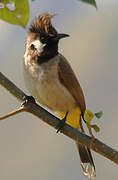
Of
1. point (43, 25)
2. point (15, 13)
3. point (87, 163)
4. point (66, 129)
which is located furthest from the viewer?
point (87, 163)

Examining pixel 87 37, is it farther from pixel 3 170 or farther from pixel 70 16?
pixel 3 170

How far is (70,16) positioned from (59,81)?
3324 cm

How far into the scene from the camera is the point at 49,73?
387cm

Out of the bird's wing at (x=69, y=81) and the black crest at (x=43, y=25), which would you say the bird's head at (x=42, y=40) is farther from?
the bird's wing at (x=69, y=81)

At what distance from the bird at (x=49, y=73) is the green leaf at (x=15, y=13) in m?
1.20

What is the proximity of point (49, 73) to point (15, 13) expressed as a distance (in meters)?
1.43

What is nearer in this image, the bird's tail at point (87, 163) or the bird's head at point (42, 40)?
the bird's head at point (42, 40)

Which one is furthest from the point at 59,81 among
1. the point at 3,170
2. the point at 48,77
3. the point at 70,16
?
the point at 70,16

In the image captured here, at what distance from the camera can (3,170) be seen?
2080 centimetres

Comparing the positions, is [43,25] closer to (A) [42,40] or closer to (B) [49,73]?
(A) [42,40]

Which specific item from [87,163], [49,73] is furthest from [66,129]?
[87,163]

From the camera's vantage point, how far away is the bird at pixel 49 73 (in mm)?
3832

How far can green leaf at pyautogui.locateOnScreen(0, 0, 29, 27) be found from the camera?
239 centimetres

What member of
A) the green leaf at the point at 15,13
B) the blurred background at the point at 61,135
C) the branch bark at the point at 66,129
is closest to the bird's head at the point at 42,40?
the branch bark at the point at 66,129
